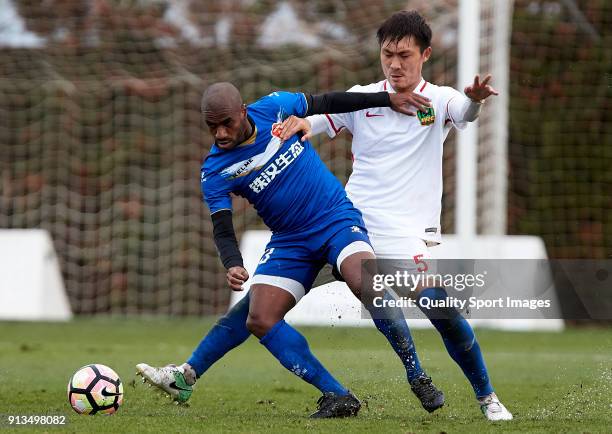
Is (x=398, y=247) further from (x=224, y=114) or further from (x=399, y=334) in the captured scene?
(x=224, y=114)

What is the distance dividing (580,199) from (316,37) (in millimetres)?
4412

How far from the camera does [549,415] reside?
574 centimetres

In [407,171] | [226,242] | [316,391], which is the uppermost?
[407,171]

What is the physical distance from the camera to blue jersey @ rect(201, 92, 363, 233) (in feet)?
18.7

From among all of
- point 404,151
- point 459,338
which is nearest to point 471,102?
point 404,151

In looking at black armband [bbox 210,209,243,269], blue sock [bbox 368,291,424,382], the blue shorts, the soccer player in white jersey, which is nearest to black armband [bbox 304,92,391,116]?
the soccer player in white jersey

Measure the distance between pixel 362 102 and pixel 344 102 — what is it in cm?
9

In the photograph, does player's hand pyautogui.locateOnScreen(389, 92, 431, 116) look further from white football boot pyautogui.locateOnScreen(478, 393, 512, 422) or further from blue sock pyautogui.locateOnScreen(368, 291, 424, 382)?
white football boot pyautogui.locateOnScreen(478, 393, 512, 422)

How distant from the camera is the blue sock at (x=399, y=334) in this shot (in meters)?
5.69

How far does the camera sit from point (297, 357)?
5.63 metres

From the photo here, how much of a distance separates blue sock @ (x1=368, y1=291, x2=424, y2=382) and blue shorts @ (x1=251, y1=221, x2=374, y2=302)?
319 millimetres

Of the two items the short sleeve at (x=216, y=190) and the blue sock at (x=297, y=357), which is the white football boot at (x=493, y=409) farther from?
the short sleeve at (x=216, y=190)

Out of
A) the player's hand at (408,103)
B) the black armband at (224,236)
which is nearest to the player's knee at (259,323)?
the black armband at (224,236)

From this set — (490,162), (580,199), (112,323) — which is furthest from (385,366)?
(580,199)
